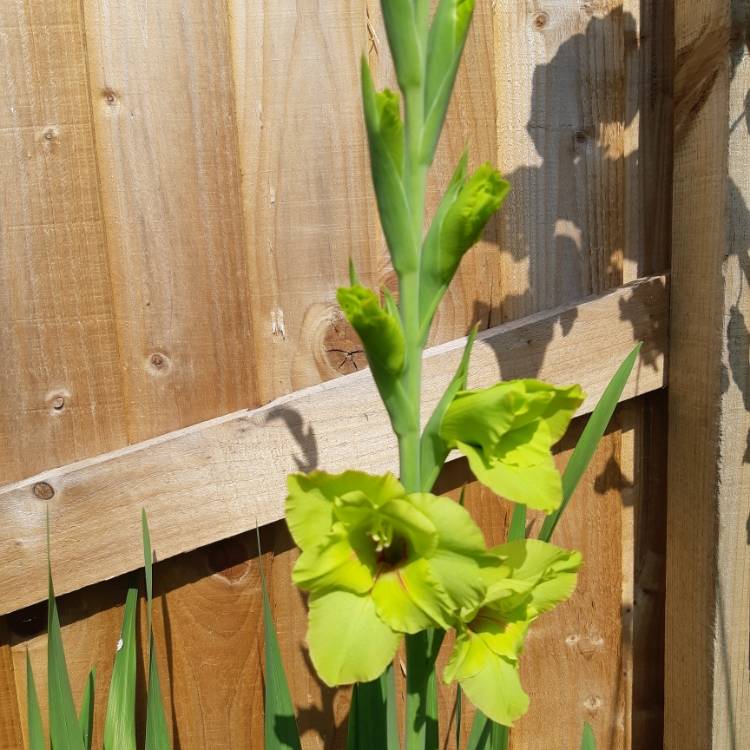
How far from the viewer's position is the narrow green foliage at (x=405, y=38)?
551mm

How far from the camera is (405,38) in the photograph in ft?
1.82

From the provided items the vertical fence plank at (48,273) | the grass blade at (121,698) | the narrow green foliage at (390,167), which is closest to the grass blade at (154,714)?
the grass blade at (121,698)

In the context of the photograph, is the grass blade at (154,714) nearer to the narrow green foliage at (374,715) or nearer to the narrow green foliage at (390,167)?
the narrow green foliage at (374,715)

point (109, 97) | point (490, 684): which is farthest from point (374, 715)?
point (109, 97)

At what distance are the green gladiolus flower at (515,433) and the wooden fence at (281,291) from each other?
46 cm

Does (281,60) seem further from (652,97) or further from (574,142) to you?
(652,97)

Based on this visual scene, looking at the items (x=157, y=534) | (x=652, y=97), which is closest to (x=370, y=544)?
(x=157, y=534)

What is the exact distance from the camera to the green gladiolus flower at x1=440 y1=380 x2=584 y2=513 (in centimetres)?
54

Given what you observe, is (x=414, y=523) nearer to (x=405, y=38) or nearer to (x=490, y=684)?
(x=490, y=684)

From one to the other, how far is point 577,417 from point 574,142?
1.37 feet

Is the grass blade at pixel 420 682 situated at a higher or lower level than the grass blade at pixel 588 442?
lower

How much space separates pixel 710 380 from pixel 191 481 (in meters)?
0.74

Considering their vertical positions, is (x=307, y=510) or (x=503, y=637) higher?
(x=307, y=510)

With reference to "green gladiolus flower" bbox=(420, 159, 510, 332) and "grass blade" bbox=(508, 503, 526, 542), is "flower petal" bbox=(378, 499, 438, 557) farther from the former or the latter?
"grass blade" bbox=(508, 503, 526, 542)
